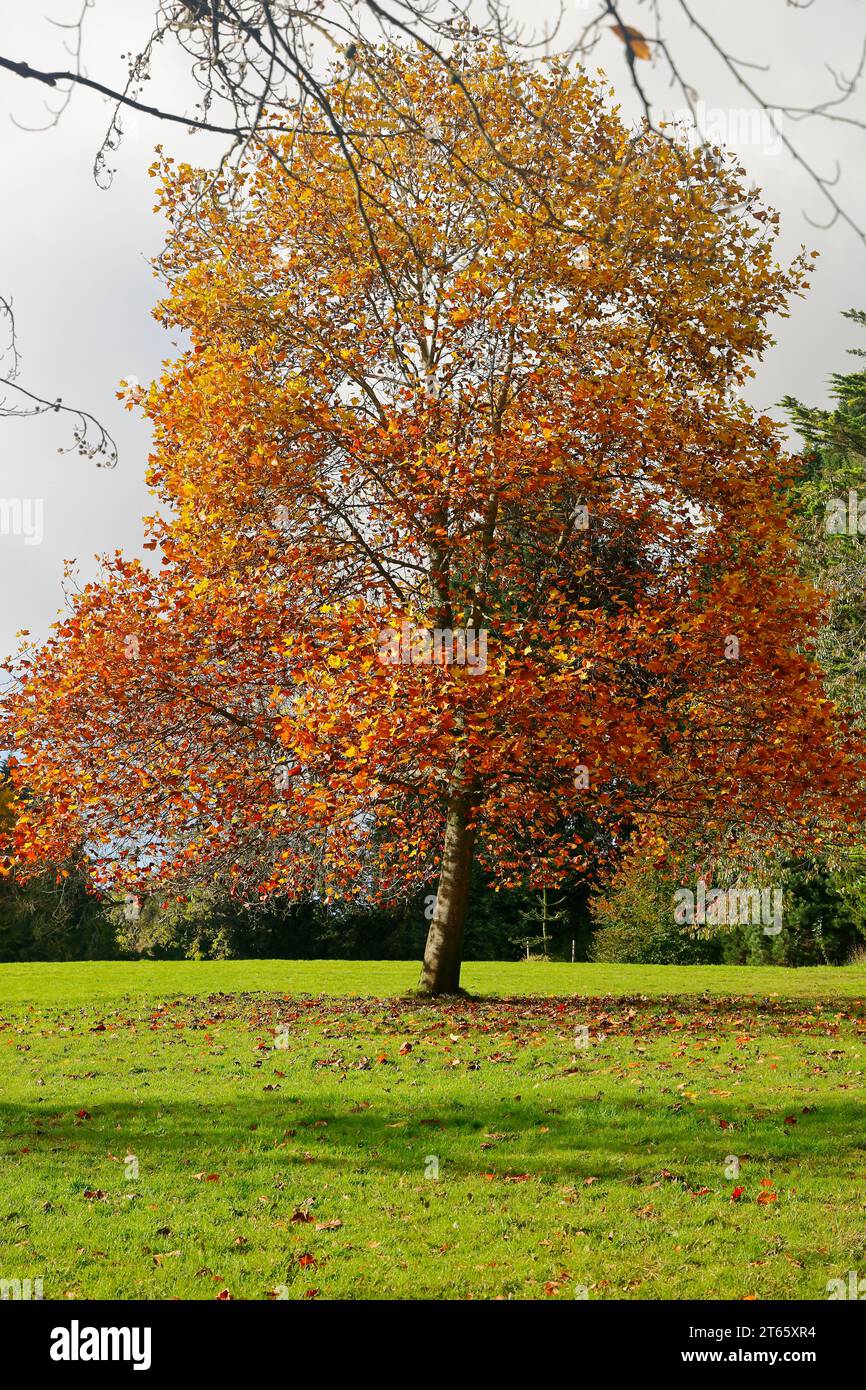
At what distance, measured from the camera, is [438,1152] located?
7.78 meters

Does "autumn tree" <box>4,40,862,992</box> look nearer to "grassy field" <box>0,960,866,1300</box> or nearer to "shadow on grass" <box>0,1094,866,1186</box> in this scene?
"grassy field" <box>0,960,866,1300</box>

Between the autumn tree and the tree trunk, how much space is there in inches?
21.0

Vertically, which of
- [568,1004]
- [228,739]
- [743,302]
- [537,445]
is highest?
[743,302]

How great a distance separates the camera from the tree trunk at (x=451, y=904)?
1544 centimetres

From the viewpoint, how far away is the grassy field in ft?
18.3

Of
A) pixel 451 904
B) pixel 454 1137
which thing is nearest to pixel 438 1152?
pixel 454 1137

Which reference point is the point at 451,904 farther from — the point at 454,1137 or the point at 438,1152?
the point at 438,1152

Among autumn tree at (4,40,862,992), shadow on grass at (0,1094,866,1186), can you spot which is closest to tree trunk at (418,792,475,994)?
autumn tree at (4,40,862,992)

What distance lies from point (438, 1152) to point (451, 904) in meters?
7.74

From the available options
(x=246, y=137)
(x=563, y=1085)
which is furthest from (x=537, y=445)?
(x=246, y=137)

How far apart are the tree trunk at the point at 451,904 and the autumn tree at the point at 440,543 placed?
1.75 ft

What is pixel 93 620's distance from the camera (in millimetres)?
13969
